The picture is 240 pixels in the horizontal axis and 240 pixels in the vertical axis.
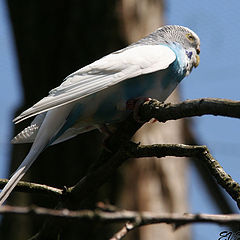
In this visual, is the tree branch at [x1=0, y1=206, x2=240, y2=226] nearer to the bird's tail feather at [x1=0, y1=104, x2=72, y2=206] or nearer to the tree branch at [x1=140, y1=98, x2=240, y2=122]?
→ the tree branch at [x1=140, y1=98, x2=240, y2=122]

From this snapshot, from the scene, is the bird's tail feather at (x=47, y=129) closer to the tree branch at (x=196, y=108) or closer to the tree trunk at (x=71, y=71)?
the tree branch at (x=196, y=108)

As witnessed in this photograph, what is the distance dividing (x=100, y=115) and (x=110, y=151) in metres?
0.46

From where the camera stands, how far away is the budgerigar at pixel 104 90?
3102mm

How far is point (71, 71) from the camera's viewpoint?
5539mm

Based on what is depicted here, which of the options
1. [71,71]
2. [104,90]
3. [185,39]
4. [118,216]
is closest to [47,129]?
[104,90]

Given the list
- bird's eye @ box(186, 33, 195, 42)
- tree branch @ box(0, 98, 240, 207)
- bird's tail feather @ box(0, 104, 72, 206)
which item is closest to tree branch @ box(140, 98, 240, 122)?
tree branch @ box(0, 98, 240, 207)

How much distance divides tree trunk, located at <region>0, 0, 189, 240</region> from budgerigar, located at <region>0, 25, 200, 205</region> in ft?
5.99

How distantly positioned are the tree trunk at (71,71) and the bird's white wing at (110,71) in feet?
6.30

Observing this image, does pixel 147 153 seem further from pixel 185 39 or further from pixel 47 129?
pixel 185 39

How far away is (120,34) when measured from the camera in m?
5.50

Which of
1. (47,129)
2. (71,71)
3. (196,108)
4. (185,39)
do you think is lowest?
(196,108)

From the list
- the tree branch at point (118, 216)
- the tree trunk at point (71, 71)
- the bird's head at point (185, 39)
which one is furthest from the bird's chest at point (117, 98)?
the tree trunk at point (71, 71)

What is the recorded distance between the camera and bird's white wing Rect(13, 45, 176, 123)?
3.06 metres

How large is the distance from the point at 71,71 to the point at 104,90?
7.50ft
